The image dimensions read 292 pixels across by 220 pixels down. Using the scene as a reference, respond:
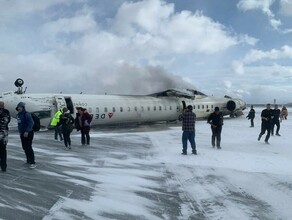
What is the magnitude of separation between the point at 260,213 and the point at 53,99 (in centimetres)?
1934

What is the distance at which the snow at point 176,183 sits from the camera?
19.3 feet

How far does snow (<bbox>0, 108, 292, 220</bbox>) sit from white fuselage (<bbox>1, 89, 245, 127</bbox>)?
1079 cm

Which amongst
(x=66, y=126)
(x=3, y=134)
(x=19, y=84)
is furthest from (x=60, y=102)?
(x=3, y=134)

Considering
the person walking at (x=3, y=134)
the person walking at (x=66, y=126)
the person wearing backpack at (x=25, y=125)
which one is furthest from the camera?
the person walking at (x=66, y=126)

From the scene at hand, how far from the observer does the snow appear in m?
5.89

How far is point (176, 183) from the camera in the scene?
26.3ft

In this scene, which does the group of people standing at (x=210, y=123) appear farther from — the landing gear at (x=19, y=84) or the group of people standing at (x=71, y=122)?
the landing gear at (x=19, y=84)

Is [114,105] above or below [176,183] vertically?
above

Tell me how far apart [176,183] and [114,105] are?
729 inches

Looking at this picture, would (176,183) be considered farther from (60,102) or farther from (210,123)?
(60,102)

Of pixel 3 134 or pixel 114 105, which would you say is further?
pixel 114 105

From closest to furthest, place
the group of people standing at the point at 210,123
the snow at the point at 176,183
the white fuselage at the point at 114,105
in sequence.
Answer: the snow at the point at 176,183 → the group of people standing at the point at 210,123 → the white fuselage at the point at 114,105

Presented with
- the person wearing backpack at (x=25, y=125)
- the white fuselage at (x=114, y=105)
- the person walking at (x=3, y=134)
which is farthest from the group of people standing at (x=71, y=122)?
the white fuselage at (x=114, y=105)

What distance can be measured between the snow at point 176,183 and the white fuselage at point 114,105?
10788mm
